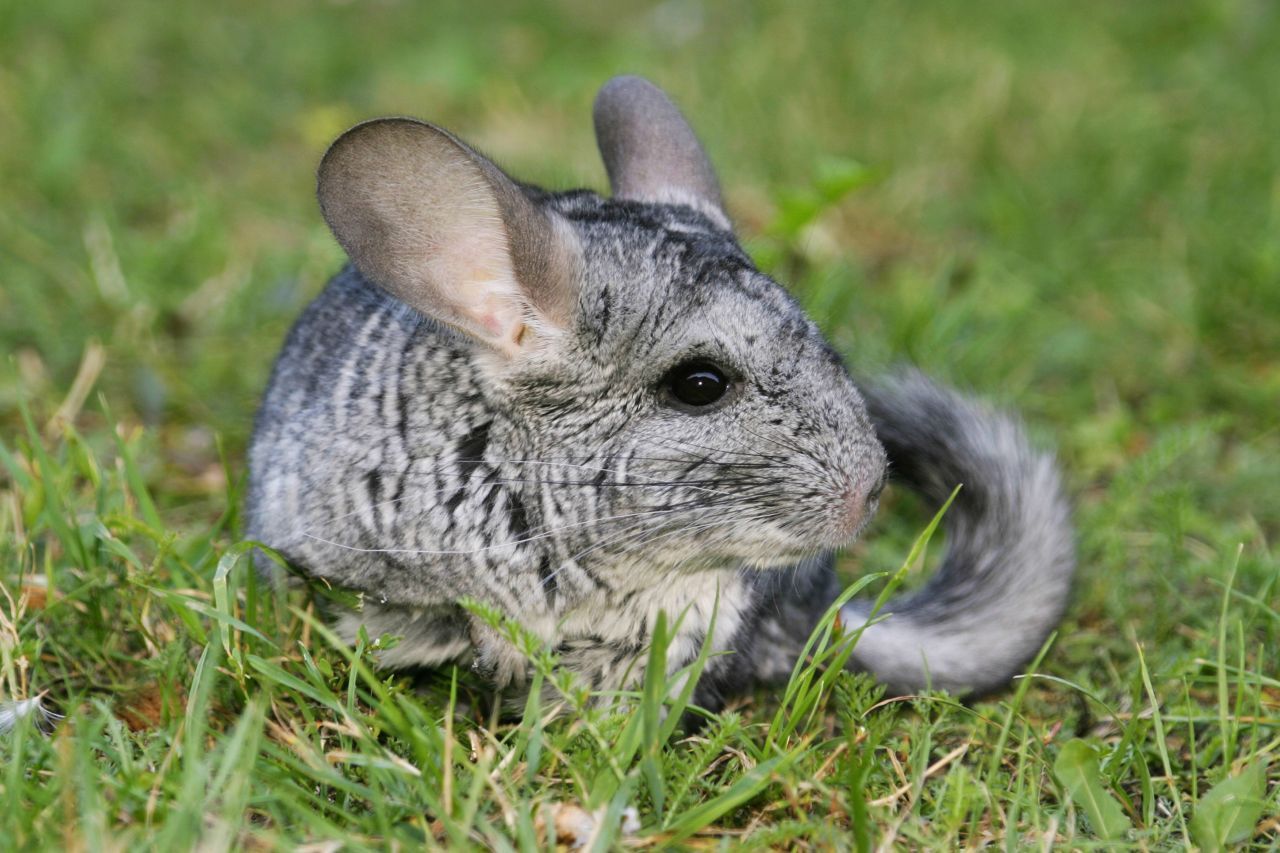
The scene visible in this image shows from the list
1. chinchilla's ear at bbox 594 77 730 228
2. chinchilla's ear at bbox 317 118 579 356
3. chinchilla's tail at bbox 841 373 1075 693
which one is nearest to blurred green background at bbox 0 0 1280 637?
chinchilla's tail at bbox 841 373 1075 693

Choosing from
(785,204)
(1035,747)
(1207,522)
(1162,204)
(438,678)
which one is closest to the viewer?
(1035,747)

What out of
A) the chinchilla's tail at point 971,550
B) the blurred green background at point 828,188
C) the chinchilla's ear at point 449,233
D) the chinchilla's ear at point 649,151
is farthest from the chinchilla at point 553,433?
the blurred green background at point 828,188

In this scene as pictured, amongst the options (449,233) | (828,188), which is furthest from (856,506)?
(828,188)

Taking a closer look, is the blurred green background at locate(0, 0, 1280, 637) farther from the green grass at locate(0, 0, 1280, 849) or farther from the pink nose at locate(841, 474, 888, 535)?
the pink nose at locate(841, 474, 888, 535)

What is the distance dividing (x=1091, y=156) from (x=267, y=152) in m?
3.71

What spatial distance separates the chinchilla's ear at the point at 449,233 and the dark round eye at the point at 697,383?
250mm

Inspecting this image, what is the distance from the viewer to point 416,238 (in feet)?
8.58

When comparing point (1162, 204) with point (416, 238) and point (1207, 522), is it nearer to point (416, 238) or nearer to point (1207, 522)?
point (1207, 522)

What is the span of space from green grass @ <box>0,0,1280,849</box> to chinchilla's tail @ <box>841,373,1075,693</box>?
0.41 ft

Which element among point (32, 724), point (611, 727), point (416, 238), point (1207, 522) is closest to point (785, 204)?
point (1207, 522)

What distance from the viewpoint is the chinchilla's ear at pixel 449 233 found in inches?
100

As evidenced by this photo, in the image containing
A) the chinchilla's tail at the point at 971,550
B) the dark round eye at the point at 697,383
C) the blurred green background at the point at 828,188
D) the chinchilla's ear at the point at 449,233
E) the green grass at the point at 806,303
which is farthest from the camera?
the blurred green background at the point at 828,188

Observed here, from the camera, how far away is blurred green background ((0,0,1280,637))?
170 inches

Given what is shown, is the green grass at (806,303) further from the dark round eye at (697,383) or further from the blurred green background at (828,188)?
the dark round eye at (697,383)
